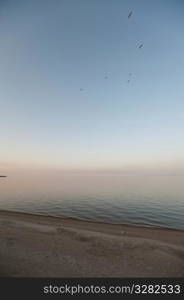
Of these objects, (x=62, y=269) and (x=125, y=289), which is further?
(x=62, y=269)

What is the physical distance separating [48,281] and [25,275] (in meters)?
1.50

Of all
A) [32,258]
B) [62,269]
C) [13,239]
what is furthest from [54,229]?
[62,269]

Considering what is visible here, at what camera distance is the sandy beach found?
8438mm

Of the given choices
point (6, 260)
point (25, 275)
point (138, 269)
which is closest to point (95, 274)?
point (138, 269)

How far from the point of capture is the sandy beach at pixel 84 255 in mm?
8438

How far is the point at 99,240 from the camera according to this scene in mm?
13055

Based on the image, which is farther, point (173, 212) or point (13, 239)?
point (173, 212)

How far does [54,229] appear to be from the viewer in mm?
15586

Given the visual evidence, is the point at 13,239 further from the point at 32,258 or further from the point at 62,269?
the point at 62,269

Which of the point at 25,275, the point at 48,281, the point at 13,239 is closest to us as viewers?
the point at 48,281

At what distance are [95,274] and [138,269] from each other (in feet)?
5.76

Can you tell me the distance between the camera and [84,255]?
10.2 meters

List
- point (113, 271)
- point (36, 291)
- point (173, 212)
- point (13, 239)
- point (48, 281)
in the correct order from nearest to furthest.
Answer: point (36, 291) → point (48, 281) → point (113, 271) → point (13, 239) → point (173, 212)

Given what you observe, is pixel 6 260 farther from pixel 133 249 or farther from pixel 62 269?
pixel 133 249
